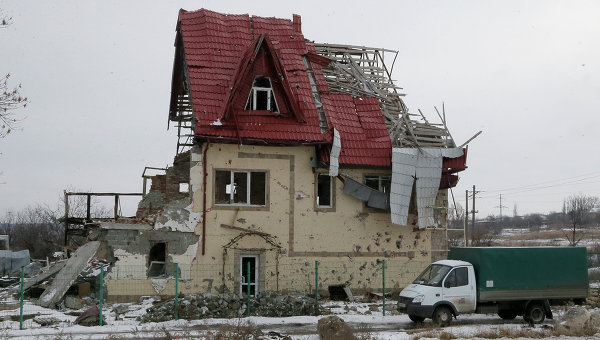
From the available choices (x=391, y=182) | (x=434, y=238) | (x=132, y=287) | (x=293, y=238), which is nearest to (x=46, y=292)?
(x=132, y=287)

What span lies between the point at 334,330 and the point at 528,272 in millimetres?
7037

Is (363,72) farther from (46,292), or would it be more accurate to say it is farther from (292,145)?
(46,292)

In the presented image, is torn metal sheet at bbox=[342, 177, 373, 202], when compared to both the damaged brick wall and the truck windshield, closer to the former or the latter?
the truck windshield

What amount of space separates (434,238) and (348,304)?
4.86 metres

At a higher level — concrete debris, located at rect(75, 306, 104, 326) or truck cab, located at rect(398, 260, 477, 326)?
truck cab, located at rect(398, 260, 477, 326)

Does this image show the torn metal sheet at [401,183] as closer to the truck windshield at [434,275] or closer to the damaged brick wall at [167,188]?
the truck windshield at [434,275]

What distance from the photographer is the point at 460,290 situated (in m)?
17.4

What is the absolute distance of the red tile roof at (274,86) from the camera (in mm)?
21781

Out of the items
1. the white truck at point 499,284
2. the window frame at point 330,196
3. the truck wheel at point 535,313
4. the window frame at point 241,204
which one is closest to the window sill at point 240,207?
the window frame at point 241,204

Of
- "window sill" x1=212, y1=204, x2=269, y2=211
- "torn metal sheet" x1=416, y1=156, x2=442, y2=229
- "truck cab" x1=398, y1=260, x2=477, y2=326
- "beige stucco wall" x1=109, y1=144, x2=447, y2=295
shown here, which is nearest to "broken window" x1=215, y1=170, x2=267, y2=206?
"window sill" x1=212, y1=204, x2=269, y2=211

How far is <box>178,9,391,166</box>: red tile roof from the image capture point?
21781 mm

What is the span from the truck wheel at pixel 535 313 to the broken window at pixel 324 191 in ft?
25.0

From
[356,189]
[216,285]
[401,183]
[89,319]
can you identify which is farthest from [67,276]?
[401,183]

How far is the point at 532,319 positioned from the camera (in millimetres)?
17750
